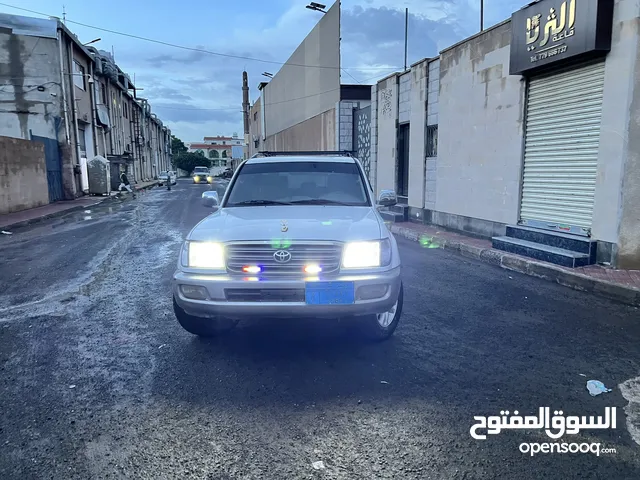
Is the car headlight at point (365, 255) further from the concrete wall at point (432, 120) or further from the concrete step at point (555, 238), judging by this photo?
the concrete wall at point (432, 120)

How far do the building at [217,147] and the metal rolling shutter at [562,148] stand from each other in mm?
124603

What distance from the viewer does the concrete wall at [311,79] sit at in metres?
23.2

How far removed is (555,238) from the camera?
8.10 meters

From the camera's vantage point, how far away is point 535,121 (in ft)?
29.6

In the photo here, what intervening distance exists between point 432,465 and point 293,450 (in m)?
0.80

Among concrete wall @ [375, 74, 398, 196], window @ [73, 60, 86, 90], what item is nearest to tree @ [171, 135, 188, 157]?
window @ [73, 60, 86, 90]

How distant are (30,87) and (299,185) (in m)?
24.6

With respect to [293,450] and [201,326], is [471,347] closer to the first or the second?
[293,450]

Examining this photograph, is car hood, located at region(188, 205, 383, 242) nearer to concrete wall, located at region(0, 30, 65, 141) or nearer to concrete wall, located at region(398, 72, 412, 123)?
concrete wall, located at region(398, 72, 412, 123)

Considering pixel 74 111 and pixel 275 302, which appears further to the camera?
pixel 74 111

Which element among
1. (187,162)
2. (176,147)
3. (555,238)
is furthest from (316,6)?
(176,147)

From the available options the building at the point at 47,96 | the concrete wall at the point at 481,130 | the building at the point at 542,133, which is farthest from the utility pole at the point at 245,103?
the concrete wall at the point at 481,130

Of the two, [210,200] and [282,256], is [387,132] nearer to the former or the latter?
[210,200]

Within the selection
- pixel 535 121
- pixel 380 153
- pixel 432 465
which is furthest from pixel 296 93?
pixel 432 465
